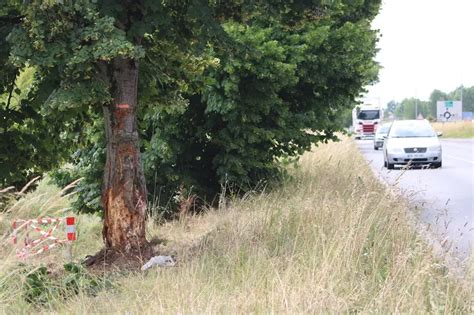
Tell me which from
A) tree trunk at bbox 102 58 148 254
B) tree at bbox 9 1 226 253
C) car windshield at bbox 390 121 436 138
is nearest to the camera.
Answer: tree at bbox 9 1 226 253

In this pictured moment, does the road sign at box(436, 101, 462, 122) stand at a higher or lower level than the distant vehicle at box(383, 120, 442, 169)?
higher

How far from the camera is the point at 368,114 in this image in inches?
2051

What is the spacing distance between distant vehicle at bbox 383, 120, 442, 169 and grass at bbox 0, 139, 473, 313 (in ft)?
44.4

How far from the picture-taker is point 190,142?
37.3 feet

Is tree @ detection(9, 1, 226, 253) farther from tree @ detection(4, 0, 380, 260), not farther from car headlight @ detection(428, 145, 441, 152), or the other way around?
car headlight @ detection(428, 145, 441, 152)

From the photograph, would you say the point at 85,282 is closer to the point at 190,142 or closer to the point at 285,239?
the point at 285,239

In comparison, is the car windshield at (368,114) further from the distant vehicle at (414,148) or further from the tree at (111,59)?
the tree at (111,59)

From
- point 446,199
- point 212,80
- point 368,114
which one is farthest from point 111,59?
point 368,114

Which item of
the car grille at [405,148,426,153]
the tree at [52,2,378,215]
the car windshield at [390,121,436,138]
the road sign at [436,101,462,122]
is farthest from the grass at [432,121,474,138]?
the tree at [52,2,378,215]

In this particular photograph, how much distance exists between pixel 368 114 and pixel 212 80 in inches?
1746

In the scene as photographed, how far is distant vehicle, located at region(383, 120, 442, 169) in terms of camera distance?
21078 millimetres

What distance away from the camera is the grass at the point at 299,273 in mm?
4434

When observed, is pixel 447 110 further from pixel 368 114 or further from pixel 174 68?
pixel 174 68

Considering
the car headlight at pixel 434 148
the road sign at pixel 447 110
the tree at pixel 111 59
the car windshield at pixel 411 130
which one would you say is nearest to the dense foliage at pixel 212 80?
the tree at pixel 111 59
